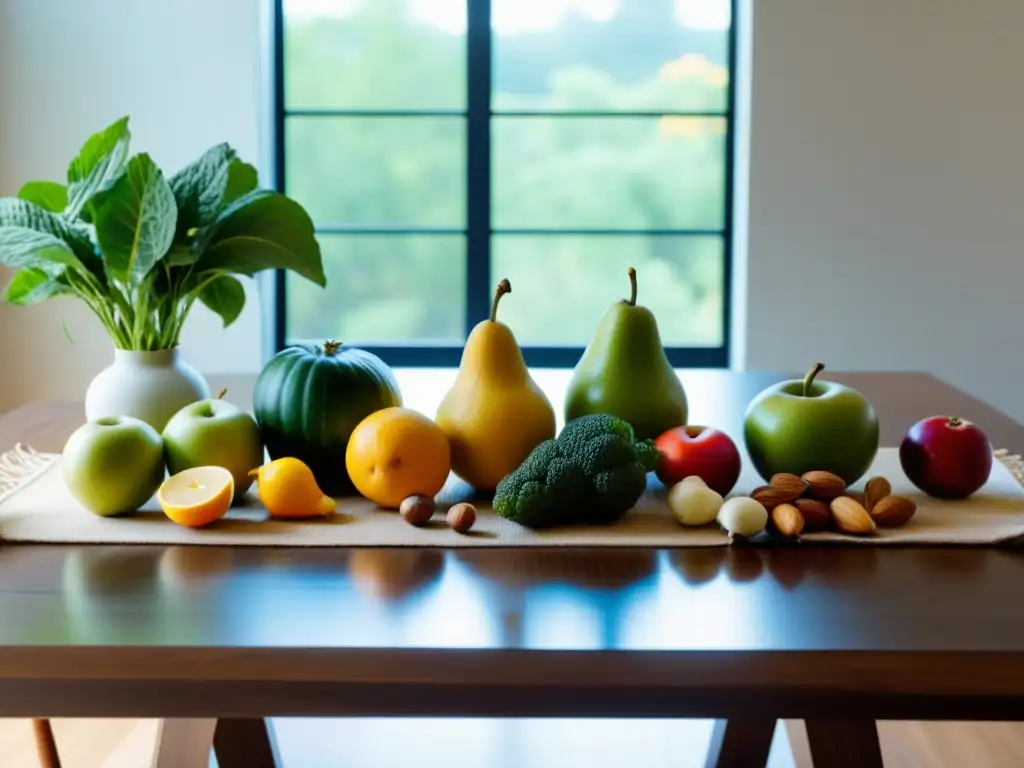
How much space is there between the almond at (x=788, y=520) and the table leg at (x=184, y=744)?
0.81 meters

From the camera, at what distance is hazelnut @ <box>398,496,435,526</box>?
3.52 ft

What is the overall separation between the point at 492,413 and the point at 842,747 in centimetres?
51

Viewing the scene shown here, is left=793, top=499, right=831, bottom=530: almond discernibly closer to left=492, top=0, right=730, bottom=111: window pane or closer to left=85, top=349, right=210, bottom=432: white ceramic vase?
left=85, top=349, right=210, bottom=432: white ceramic vase

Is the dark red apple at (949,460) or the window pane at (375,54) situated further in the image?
the window pane at (375,54)

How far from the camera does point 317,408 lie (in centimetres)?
118

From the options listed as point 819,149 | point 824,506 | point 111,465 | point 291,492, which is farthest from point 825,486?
point 819,149

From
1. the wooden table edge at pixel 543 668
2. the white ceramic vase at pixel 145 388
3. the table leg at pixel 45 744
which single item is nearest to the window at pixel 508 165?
the table leg at pixel 45 744

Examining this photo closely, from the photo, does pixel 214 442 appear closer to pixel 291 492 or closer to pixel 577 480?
pixel 291 492

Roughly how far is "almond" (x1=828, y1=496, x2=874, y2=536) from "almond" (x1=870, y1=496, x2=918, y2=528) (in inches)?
0.5

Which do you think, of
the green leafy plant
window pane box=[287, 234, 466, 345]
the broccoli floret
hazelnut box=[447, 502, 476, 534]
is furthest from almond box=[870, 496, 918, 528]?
window pane box=[287, 234, 466, 345]

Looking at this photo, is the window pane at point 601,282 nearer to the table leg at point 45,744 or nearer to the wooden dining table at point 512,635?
the table leg at point 45,744

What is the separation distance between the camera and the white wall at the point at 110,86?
3.61 m

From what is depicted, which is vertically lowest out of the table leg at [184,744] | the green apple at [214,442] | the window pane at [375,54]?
the table leg at [184,744]

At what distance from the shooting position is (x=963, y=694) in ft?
2.57
